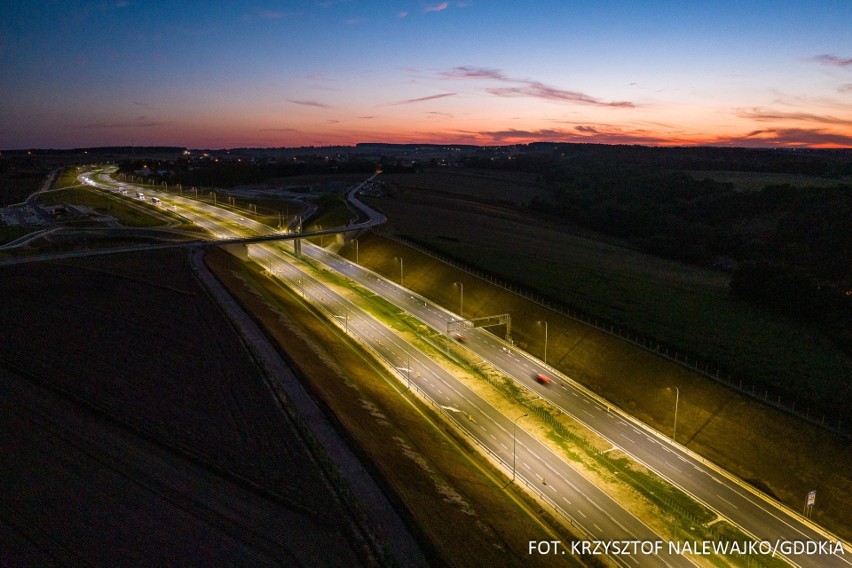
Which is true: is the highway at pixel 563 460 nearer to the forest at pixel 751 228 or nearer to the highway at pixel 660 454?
the highway at pixel 660 454

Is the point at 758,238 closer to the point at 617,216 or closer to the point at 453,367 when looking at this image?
the point at 617,216

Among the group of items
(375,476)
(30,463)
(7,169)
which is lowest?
(375,476)

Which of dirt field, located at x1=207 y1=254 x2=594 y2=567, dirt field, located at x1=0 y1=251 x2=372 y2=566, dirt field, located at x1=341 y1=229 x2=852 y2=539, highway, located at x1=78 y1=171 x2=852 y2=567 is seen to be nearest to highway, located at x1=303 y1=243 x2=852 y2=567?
highway, located at x1=78 y1=171 x2=852 y2=567

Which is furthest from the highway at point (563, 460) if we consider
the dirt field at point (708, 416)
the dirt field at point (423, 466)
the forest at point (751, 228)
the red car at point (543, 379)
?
the forest at point (751, 228)

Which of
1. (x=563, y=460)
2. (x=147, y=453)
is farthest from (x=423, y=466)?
(x=147, y=453)

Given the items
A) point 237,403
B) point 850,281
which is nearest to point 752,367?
point 237,403
